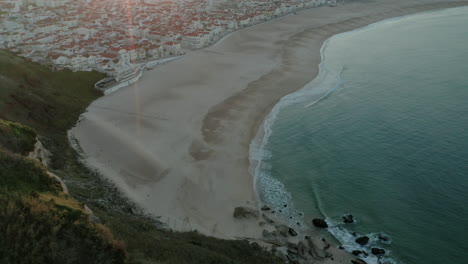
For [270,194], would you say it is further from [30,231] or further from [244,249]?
[30,231]

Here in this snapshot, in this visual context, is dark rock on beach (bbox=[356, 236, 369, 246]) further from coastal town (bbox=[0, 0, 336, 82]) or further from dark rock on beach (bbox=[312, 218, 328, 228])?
coastal town (bbox=[0, 0, 336, 82])

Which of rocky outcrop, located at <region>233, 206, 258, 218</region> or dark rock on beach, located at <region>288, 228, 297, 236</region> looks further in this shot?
rocky outcrop, located at <region>233, 206, 258, 218</region>

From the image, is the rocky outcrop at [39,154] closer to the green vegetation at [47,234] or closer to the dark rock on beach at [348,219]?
the green vegetation at [47,234]

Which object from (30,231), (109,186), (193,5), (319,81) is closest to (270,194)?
(109,186)

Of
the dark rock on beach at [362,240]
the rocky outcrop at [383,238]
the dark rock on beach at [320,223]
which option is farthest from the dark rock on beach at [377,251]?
the dark rock on beach at [320,223]

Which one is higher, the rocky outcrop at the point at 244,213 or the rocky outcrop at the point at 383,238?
the rocky outcrop at the point at 244,213

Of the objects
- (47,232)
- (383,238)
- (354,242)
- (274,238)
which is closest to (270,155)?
(274,238)

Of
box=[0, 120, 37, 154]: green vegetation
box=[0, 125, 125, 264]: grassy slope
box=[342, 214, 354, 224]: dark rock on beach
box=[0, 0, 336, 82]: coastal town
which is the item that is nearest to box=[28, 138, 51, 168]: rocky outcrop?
box=[0, 120, 37, 154]: green vegetation
